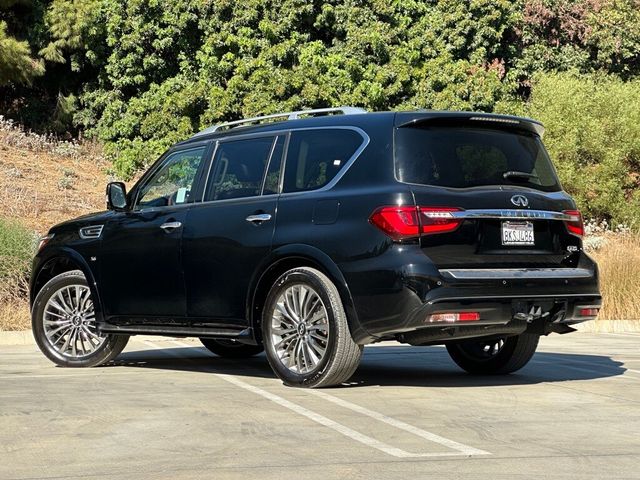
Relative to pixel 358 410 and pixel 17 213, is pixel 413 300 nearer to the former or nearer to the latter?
pixel 358 410

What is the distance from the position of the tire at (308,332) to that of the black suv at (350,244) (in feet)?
0.04

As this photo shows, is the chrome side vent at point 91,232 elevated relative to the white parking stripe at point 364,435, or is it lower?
elevated

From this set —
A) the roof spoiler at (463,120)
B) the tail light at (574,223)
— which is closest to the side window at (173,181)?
the roof spoiler at (463,120)

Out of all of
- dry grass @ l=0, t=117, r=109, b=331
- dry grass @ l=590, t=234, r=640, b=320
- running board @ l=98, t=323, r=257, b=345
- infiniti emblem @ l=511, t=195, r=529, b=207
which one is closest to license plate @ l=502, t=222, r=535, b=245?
infiniti emblem @ l=511, t=195, r=529, b=207

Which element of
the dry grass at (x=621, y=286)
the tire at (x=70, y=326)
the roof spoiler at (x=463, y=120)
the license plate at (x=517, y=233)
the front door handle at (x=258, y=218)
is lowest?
the dry grass at (x=621, y=286)

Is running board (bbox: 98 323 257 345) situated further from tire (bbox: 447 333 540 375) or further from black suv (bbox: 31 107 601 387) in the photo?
tire (bbox: 447 333 540 375)

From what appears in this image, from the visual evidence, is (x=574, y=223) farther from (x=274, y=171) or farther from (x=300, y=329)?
(x=274, y=171)

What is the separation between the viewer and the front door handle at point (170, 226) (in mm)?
10271

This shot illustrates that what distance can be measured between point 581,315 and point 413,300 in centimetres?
161

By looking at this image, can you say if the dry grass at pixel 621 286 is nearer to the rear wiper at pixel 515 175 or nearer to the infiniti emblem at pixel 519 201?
the rear wiper at pixel 515 175

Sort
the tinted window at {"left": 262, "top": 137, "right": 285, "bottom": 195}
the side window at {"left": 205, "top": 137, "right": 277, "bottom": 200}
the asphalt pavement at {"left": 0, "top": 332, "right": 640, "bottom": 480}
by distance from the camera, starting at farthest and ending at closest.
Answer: the side window at {"left": 205, "top": 137, "right": 277, "bottom": 200} < the tinted window at {"left": 262, "top": 137, "right": 285, "bottom": 195} < the asphalt pavement at {"left": 0, "top": 332, "right": 640, "bottom": 480}

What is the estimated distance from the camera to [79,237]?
11.2 meters

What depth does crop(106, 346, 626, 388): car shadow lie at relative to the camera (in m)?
10.1

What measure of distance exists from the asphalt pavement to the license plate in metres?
1.12
